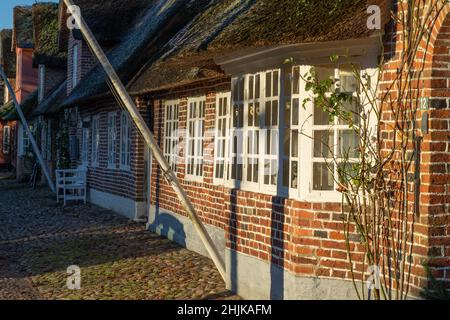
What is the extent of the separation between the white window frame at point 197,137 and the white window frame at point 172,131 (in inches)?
22.8

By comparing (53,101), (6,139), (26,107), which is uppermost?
(26,107)

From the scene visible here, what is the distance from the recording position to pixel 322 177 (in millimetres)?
6977

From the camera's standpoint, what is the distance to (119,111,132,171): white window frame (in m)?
16.2

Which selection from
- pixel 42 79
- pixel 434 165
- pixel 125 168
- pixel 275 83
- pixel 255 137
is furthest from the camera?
pixel 42 79

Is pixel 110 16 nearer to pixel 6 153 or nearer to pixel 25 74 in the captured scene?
pixel 25 74

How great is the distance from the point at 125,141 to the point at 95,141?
10.8 ft

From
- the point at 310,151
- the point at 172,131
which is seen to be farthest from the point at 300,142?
the point at 172,131

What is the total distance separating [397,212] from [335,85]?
1396 mm

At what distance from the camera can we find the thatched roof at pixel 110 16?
2058 cm

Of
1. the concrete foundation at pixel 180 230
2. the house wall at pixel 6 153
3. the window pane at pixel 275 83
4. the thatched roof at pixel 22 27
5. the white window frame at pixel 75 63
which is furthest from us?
the house wall at pixel 6 153

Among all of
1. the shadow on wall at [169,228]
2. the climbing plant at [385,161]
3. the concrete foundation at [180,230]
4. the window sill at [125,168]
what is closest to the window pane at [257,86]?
the climbing plant at [385,161]

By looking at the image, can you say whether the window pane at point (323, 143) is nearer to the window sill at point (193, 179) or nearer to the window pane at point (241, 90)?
the window pane at point (241, 90)

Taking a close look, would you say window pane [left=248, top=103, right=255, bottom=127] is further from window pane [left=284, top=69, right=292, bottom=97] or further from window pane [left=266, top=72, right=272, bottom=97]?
window pane [left=284, top=69, right=292, bottom=97]

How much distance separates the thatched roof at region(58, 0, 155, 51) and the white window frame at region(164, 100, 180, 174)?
7.47 meters
